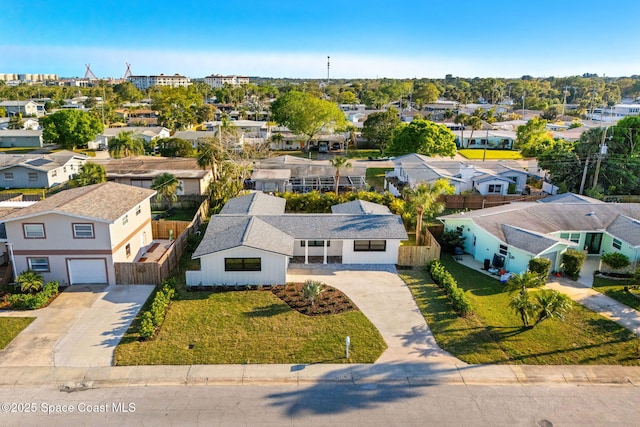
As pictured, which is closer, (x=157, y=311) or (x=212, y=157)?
(x=157, y=311)

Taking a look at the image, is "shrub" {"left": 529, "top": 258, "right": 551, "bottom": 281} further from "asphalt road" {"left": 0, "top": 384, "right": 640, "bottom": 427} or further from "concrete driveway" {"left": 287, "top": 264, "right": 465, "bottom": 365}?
"asphalt road" {"left": 0, "top": 384, "right": 640, "bottom": 427}

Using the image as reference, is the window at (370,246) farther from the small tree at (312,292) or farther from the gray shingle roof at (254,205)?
the gray shingle roof at (254,205)

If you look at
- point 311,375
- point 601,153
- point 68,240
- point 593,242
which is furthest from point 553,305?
point 601,153

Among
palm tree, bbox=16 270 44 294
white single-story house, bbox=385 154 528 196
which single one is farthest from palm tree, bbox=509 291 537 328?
palm tree, bbox=16 270 44 294

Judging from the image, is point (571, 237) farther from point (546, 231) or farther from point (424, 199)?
point (424, 199)

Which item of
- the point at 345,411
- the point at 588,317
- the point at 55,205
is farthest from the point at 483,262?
the point at 55,205
